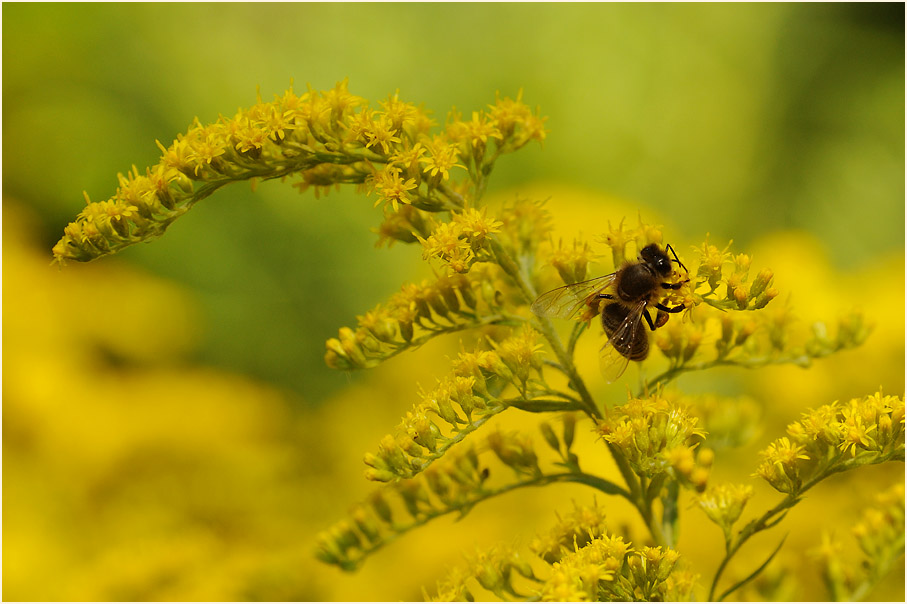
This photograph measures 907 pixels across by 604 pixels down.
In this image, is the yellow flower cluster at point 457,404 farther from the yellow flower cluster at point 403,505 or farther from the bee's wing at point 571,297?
the yellow flower cluster at point 403,505

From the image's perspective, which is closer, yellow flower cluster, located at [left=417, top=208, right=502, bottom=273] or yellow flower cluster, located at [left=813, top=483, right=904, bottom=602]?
yellow flower cluster, located at [left=417, top=208, right=502, bottom=273]

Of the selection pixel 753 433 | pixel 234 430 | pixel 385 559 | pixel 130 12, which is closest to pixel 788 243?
pixel 753 433

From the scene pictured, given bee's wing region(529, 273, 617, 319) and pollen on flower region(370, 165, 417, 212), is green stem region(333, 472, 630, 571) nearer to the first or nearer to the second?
bee's wing region(529, 273, 617, 319)

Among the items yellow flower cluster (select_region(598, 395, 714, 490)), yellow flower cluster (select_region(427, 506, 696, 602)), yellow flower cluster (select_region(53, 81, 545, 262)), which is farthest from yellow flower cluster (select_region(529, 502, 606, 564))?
yellow flower cluster (select_region(53, 81, 545, 262))

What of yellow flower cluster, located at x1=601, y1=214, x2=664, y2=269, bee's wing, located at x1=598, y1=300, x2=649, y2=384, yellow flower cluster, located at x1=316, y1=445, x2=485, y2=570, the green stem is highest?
yellow flower cluster, located at x1=601, y1=214, x2=664, y2=269

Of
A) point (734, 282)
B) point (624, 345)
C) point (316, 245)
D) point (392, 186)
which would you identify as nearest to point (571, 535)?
point (624, 345)

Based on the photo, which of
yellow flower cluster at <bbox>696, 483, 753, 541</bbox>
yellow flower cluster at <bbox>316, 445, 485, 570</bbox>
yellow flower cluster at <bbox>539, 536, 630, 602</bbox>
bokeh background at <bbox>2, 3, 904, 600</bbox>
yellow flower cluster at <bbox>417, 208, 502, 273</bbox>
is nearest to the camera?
yellow flower cluster at <bbox>539, 536, 630, 602</bbox>

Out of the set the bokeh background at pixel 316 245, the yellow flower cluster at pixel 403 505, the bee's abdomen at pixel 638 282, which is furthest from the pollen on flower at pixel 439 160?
the bokeh background at pixel 316 245

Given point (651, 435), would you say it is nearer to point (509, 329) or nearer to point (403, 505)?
point (509, 329)
